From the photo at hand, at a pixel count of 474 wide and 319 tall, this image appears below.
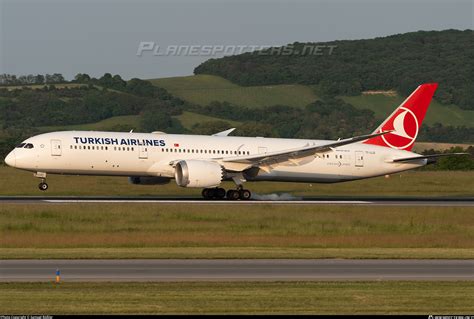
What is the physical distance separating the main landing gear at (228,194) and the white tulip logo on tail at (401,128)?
10224 millimetres

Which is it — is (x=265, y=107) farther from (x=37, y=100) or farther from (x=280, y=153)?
(x=280, y=153)

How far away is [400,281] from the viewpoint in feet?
78.0

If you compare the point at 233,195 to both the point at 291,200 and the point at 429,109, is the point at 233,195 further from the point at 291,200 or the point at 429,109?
the point at 429,109

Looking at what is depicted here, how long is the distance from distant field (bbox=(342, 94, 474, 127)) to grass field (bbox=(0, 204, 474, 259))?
133221 mm

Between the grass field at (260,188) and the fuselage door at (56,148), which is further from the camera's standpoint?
the grass field at (260,188)

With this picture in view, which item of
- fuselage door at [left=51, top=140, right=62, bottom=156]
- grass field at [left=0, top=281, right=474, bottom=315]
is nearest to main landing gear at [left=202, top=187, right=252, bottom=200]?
fuselage door at [left=51, top=140, right=62, bottom=156]

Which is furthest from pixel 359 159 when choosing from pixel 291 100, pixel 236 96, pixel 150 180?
pixel 291 100

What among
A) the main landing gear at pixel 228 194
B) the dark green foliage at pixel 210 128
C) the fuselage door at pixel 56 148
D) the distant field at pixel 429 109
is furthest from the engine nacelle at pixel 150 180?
the distant field at pixel 429 109

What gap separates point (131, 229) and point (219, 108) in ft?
461

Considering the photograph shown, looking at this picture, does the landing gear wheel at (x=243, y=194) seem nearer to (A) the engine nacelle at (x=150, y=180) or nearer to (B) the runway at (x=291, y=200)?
(B) the runway at (x=291, y=200)

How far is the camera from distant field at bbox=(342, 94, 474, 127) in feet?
581

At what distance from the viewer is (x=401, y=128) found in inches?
2299

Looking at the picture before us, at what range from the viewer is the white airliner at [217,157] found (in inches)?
1998

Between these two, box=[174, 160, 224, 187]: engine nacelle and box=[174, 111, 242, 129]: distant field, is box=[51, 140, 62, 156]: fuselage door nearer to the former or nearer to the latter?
box=[174, 160, 224, 187]: engine nacelle
